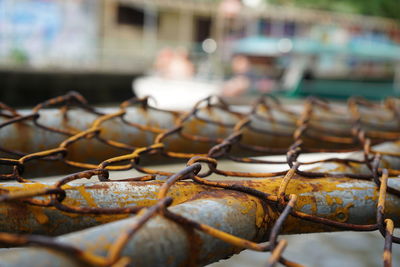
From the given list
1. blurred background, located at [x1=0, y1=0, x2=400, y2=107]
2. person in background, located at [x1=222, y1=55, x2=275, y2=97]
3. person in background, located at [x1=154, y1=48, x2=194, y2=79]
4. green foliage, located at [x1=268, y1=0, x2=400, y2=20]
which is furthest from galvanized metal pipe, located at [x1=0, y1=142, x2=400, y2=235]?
green foliage, located at [x1=268, y1=0, x2=400, y2=20]

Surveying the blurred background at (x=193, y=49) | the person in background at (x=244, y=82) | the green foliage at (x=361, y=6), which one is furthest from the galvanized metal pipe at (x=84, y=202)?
the green foliage at (x=361, y=6)

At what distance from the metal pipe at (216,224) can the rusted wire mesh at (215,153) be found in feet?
0.06

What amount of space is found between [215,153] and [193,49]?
665 inches

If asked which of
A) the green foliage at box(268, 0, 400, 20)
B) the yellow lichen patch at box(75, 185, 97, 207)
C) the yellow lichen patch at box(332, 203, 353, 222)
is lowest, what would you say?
the yellow lichen patch at box(332, 203, 353, 222)

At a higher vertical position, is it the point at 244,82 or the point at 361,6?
the point at 361,6

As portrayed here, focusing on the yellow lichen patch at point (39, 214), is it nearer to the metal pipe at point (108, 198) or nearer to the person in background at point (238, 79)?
the metal pipe at point (108, 198)

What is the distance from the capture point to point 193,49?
18.0 meters

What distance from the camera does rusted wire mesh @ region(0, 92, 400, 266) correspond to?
741 mm

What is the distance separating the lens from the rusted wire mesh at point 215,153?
0.74 metres

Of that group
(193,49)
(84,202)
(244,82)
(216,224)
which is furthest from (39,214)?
(193,49)

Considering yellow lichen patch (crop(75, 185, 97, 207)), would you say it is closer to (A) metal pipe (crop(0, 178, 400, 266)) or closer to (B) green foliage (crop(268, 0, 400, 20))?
(A) metal pipe (crop(0, 178, 400, 266))

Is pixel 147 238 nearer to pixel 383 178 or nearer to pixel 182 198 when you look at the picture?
pixel 182 198

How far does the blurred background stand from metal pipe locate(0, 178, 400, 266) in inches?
299

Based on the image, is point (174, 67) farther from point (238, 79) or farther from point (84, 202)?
point (84, 202)
